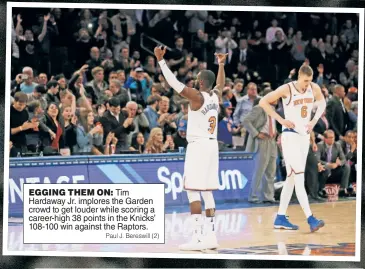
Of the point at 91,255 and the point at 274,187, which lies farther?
the point at 274,187

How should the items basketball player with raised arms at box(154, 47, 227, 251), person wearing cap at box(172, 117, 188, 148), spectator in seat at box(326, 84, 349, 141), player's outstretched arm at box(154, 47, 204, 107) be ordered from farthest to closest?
spectator in seat at box(326, 84, 349, 141) → person wearing cap at box(172, 117, 188, 148) → basketball player with raised arms at box(154, 47, 227, 251) → player's outstretched arm at box(154, 47, 204, 107)

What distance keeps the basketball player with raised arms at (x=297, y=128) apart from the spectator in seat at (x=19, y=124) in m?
2.92

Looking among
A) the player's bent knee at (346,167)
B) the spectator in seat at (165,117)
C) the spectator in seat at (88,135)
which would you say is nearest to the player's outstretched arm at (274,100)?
the player's bent knee at (346,167)

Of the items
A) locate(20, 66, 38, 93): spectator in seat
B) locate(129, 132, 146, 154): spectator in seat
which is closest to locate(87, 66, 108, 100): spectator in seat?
locate(129, 132, 146, 154): spectator in seat

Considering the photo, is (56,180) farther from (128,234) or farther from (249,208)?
(249,208)

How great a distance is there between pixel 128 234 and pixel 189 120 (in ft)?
5.00

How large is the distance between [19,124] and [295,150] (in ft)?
10.9

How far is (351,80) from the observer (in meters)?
14.6

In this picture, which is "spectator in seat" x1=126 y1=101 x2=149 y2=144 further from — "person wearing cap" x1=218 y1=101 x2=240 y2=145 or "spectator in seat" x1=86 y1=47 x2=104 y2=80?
"person wearing cap" x1=218 y1=101 x2=240 y2=145

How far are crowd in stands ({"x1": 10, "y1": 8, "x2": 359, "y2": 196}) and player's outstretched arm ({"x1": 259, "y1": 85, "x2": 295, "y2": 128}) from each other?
0.36 feet

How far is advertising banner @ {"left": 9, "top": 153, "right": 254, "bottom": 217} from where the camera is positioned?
1355 centimetres

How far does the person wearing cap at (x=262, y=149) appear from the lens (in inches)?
577

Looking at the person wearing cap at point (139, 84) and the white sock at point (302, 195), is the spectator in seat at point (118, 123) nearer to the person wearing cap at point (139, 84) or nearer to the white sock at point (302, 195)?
the person wearing cap at point (139, 84)

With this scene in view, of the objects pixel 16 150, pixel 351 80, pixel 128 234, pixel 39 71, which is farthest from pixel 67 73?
pixel 351 80
